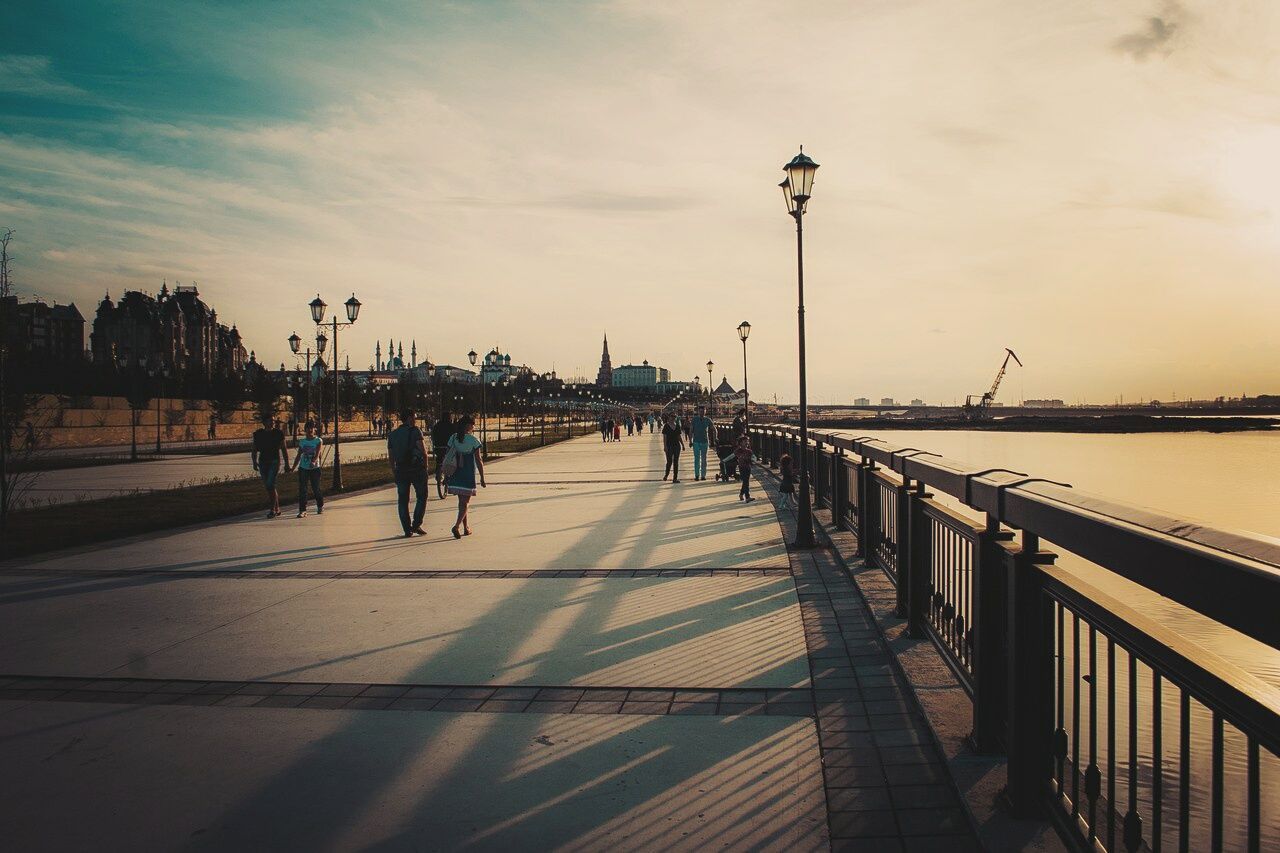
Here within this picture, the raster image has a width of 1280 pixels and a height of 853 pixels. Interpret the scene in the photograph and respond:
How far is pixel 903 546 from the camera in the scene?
6.29 metres

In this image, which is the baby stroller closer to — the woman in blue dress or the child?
the child

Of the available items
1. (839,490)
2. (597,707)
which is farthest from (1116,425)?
(597,707)

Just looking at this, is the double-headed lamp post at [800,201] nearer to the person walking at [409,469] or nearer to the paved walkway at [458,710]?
the paved walkway at [458,710]

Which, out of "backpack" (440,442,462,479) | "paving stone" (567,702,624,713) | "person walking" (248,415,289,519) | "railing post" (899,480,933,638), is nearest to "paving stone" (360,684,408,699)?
"paving stone" (567,702,624,713)

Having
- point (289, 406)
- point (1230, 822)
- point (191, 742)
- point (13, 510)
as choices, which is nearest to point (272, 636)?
point (191, 742)

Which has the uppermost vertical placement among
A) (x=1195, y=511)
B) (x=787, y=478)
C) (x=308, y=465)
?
(x=308, y=465)

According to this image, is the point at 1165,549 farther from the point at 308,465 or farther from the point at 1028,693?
the point at 308,465

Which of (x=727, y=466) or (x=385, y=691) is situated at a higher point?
(x=727, y=466)

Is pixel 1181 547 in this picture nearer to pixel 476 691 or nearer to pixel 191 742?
pixel 476 691

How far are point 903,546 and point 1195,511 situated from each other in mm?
31127

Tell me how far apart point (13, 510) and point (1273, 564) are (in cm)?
1926

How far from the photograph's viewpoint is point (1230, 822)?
3.82 m

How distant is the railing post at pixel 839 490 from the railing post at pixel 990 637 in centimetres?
712

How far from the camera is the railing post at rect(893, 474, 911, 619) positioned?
6.10m
